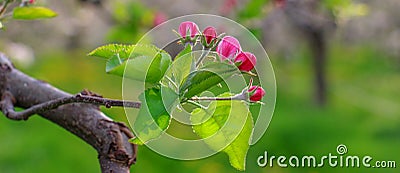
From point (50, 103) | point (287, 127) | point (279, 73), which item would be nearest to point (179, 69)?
point (50, 103)

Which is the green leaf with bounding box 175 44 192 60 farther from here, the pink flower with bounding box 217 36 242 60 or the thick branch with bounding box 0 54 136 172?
the thick branch with bounding box 0 54 136 172

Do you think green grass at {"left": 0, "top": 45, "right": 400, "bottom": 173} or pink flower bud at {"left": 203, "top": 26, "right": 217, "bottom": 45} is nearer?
pink flower bud at {"left": 203, "top": 26, "right": 217, "bottom": 45}

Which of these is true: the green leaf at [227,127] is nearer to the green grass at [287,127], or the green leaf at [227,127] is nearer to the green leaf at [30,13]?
the green leaf at [30,13]

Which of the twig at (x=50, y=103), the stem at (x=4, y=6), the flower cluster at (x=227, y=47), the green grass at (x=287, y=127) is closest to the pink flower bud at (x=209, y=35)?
the flower cluster at (x=227, y=47)

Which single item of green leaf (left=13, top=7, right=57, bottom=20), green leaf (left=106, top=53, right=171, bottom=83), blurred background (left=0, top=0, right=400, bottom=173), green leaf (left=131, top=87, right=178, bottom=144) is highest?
blurred background (left=0, top=0, right=400, bottom=173)

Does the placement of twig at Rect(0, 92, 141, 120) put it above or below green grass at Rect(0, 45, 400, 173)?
below

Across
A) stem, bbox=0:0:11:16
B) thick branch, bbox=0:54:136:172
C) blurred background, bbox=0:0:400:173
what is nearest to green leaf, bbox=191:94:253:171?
thick branch, bbox=0:54:136:172

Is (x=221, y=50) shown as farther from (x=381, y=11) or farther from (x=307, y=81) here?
(x=307, y=81)
